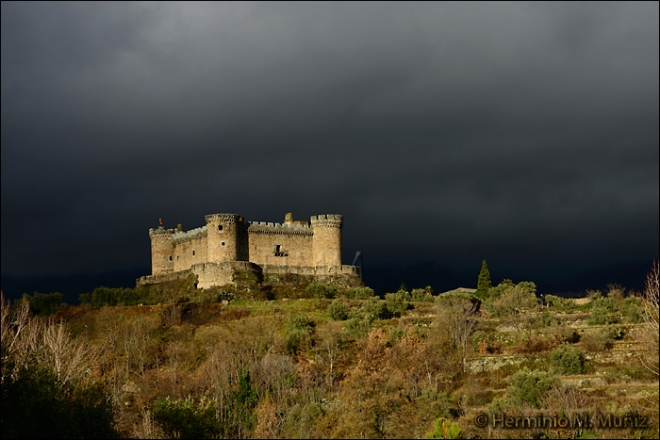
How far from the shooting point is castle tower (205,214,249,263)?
78188mm

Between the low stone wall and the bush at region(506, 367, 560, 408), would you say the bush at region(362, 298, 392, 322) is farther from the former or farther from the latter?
the bush at region(506, 367, 560, 408)

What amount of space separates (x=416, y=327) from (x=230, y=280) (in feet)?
56.8

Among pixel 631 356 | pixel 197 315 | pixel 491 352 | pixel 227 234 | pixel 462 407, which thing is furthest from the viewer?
pixel 227 234

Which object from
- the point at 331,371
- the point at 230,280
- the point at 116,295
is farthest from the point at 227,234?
the point at 331,371

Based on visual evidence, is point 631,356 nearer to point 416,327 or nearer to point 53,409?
point 416,327

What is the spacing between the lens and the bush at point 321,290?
249ft

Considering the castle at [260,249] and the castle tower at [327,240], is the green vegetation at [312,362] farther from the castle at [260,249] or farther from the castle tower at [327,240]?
the castle tower at [327,240]

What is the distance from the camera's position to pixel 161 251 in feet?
279

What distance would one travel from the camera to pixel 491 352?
6047 cm

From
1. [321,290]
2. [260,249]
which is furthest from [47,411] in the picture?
[260,249]

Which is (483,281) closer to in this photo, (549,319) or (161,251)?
(549,319)

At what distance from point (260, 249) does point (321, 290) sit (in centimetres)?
743

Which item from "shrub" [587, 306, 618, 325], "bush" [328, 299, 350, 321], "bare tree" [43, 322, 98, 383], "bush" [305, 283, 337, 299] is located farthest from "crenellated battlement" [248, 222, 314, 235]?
"shrub" [587, 306, 618, 325]

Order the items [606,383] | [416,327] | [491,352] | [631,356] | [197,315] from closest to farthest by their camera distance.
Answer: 1. [606,383]
2. [631,356]
3. [491,352]
4. [416,327]
5. [197,315]
